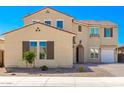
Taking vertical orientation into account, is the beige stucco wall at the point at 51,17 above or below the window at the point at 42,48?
above

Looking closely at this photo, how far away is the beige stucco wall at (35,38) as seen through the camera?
28438 millimetres

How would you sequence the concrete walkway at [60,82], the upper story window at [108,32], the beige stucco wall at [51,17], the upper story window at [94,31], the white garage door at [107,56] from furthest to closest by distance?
the upper story window at [108,32]
the white garage door at [107,56]
the upper story window at [94,31]
the beige stucco wall at [51,17]
the concrete walkway at [60,82]

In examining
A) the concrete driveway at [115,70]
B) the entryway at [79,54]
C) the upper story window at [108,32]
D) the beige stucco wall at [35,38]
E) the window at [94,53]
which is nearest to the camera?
the concrete driveway at [115,70]

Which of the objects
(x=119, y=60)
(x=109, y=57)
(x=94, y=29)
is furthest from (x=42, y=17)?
(x=119, y=60)

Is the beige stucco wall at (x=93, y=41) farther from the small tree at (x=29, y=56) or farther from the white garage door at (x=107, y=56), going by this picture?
the small tree at (x=29, y=56)

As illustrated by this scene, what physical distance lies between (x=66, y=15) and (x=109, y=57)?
10.0 m

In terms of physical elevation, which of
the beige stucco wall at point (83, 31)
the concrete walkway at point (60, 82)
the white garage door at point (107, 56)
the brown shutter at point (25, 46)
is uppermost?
the beige stucco wall at point (83, 31)

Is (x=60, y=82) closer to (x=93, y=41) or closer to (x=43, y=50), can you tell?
(x=43, y=50)

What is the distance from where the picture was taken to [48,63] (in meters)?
28.2

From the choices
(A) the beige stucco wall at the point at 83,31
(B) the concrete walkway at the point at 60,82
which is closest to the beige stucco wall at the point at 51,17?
(A) the beige stucco wall at the point at 83,31

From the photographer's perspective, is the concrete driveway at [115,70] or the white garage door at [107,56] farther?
the white garage door at [107,56]

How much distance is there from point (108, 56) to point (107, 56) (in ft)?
0.49

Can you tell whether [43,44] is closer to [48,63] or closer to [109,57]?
[48,63]

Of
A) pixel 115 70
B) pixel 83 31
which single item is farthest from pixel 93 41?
pixel 115 70
